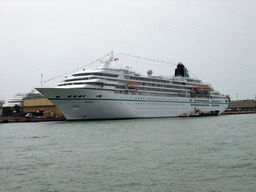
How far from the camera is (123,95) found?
1833 inches

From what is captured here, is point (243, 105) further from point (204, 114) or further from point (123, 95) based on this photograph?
point (123, 95)

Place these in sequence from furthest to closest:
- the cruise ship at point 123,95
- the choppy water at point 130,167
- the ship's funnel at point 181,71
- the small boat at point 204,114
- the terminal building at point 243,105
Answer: the terminal building at point 243,105, the ship's funnel at point 181,71, the small boat at point 204,114, the cruise ship at point 123,95, the choppy water at point 130,167

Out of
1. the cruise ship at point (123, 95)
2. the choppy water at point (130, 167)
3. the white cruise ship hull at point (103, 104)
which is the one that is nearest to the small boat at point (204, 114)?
the cruise ship at point (123, 95)

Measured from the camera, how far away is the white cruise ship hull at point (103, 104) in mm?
41188

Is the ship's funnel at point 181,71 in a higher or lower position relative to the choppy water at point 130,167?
higher

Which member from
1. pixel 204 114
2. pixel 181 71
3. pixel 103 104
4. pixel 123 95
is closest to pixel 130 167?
pixel 103 104

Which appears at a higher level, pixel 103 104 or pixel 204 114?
pixel 103 104

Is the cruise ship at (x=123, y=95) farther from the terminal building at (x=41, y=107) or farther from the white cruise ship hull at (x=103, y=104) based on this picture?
the terminal building at (x=41, y=107)

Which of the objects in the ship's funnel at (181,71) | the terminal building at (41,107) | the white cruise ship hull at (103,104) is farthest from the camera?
the ship's funnel at (181,71)

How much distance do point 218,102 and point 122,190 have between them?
222 feet

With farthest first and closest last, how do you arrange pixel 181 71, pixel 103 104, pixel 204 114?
1. pixel 181 71
2. pixel 204 114
3. pixel 103 104

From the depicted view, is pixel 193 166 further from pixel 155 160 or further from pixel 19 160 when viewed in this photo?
pixel 19 160

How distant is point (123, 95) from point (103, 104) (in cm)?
493

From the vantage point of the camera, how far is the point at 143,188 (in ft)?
32.0
